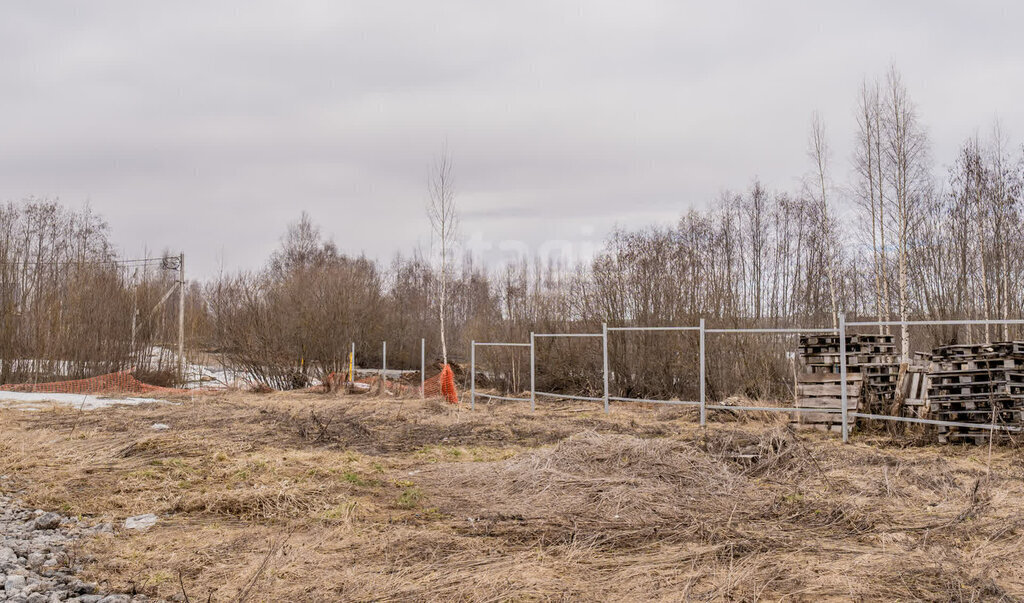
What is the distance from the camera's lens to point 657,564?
453 cm

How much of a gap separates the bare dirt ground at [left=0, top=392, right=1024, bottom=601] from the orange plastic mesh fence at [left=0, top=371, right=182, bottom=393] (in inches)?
408

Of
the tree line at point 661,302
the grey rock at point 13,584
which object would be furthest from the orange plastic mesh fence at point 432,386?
the grey rock at point 13,584

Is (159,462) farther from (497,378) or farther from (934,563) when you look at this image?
(497,378)

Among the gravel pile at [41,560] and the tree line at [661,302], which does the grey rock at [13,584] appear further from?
the tree line at [661,302]

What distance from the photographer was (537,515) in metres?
5.80

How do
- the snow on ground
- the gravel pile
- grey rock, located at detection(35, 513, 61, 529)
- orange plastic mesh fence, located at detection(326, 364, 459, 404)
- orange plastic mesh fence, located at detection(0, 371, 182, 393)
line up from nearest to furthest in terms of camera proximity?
1. the gravel pile
2. grey rock, located at detection(35, 513, 61, 529)
3. the snow on ground
4. orange plastic mesh fence, located at detection(326, 364, 459, 404)
5. orange plastic mesh fence, located at detection(0, 371, 182, 393)

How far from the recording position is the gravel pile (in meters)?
4.15

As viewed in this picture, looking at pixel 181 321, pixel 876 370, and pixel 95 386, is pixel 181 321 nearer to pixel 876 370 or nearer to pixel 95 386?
pixel 95 386

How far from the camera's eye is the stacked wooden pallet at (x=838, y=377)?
1110 cm

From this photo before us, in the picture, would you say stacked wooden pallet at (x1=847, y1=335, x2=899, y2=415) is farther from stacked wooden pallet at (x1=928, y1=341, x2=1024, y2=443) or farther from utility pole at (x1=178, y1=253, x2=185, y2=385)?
utility pole at (x1=178, y1=253, x2=185, y2=385)

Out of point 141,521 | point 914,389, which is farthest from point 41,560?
point 914,389

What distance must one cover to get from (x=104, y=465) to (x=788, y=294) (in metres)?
25.9

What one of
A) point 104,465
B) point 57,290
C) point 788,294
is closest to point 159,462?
point 104,465

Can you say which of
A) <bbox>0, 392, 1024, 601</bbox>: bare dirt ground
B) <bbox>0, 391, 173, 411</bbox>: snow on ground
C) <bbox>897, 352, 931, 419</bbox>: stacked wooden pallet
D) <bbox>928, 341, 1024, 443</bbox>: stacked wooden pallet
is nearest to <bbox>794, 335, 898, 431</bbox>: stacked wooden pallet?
<bbox>897, 352, 931, 419</bbox>: stacked wooden pallet
